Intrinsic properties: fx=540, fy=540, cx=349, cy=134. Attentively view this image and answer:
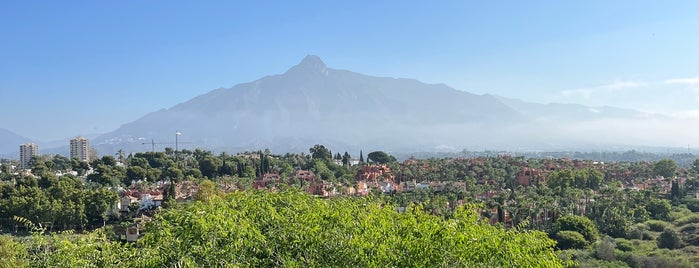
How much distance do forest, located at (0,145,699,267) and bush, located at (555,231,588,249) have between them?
68mm

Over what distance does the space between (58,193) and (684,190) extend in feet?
141

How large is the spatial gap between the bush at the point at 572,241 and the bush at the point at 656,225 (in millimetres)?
6644

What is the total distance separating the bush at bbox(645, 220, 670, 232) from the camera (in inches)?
1109

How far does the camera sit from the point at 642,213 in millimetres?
30766

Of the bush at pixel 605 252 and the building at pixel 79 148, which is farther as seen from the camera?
the building at pixel 79 148

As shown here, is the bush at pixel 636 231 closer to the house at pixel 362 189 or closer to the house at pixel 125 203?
the house at pixel 362 189

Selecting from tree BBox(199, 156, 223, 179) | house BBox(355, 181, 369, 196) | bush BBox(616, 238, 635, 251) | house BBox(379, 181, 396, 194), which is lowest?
bush BBox(616, 238, 635, 251)

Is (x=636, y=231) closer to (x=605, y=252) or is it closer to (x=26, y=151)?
(x=605, y=252)

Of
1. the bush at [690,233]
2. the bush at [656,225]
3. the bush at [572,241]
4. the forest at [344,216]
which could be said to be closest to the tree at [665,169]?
the forest at [344,216]

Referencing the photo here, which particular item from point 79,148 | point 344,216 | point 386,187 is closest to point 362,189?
point 386,187

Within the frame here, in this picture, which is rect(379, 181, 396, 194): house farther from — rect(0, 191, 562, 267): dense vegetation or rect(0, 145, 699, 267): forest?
rect(0, 191, 562, 267): dense vegetation

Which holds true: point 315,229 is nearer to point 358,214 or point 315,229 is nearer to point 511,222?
point 358,214

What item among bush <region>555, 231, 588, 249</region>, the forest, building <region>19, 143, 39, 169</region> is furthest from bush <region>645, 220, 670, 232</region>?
building <region>19, 143, 39, 169</region>

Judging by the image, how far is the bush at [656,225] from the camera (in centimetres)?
2816
